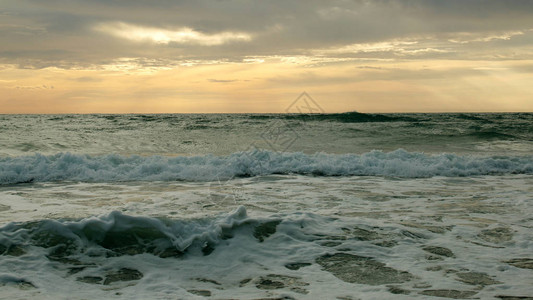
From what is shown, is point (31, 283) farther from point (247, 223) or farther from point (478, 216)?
point (478, 216)

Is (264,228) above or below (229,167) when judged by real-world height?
below

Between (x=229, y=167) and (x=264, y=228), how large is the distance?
5288mm

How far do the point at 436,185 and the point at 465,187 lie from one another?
497 millimetres

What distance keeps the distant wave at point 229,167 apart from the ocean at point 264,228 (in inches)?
1.7

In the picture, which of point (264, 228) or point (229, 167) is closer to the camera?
point (264, 228)

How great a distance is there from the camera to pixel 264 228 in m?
4.70

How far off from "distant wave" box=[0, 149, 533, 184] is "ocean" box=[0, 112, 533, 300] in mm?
42

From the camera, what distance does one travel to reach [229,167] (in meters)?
9.91

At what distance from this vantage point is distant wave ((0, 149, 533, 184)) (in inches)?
349

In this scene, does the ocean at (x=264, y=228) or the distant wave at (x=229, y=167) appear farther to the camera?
the distant wave at (x=229, y=167)

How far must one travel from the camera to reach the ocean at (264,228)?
3.34 metres

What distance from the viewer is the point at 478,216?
5.43m

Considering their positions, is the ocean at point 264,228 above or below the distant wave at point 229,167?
below

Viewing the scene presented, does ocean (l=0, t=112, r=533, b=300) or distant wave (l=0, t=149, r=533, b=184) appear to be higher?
distant wave (l=0, t=149, r=533, b=184)
